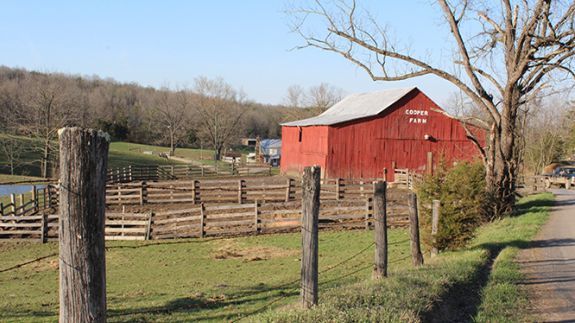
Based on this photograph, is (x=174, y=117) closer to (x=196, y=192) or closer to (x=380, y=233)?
(x=196, y=192)

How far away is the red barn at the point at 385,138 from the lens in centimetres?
3497

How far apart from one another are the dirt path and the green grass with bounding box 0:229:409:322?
2900mm

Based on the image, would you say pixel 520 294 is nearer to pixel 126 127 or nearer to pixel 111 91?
pixel 126 127

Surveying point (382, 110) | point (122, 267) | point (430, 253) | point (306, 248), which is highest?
point (382, 110)

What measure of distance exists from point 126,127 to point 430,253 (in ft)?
280

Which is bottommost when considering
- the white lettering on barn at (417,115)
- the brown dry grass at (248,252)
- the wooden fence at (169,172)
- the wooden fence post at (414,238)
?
the brown dry grass at (248,252)

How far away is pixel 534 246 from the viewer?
12.4 metres

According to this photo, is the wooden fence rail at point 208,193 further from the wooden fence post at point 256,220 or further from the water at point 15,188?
the water at point 15,188

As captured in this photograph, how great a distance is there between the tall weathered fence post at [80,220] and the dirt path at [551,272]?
5818mm

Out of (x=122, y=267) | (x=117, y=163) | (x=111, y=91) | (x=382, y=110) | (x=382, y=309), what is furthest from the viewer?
(x=111, y=91)

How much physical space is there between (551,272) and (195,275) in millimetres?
8168

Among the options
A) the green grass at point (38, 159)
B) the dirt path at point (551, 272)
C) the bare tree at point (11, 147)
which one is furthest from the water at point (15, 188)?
the dirt path at point (551, 272)

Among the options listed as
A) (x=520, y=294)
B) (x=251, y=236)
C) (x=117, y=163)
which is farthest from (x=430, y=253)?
(x=117, y=163)

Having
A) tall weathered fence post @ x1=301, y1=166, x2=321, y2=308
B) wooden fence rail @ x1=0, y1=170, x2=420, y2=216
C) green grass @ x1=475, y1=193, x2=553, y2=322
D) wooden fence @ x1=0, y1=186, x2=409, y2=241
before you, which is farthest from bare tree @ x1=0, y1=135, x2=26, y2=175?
tall weathered fence post @ x1=301, y1=166, x2=321, y2=308
